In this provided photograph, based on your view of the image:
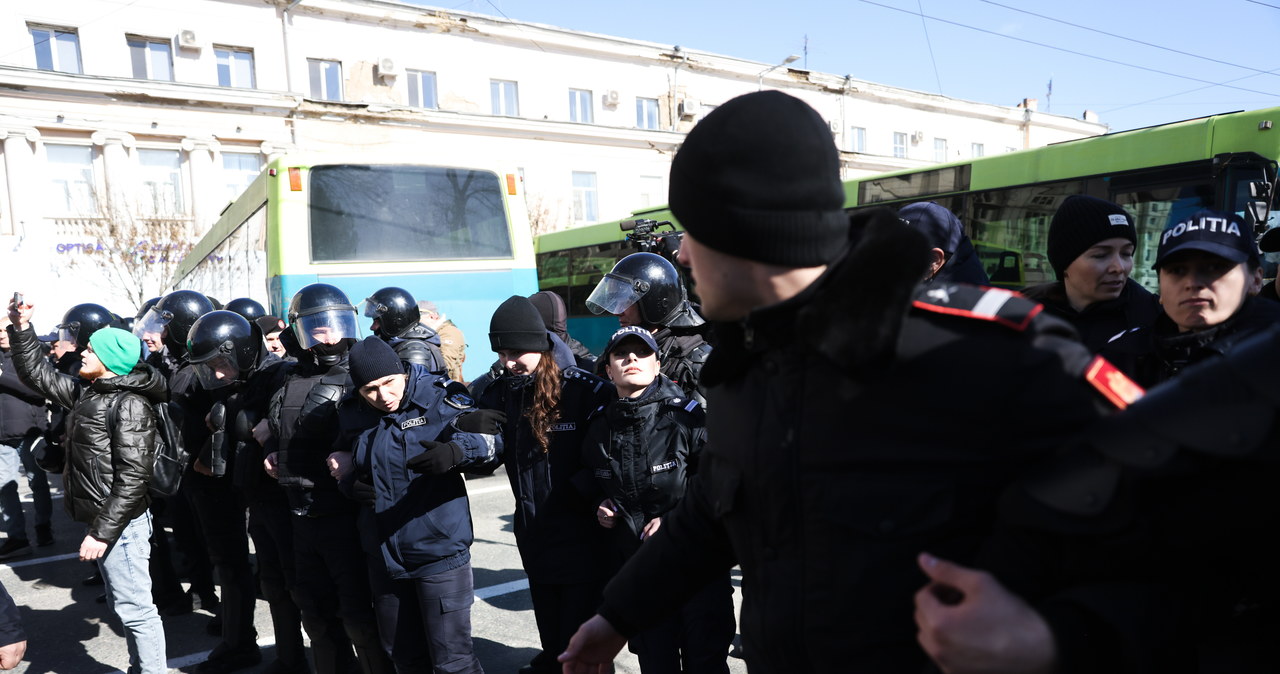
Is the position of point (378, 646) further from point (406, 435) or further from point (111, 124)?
point (111, 124)

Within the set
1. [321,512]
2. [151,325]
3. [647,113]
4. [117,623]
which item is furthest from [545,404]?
[647,113]

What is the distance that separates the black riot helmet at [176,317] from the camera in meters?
6.53

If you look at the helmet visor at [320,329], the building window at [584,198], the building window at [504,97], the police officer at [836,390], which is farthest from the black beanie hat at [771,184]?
the building window at [504,97]

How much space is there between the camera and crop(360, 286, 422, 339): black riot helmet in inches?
225

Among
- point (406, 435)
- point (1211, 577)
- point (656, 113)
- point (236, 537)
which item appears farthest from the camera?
point (656, 113)

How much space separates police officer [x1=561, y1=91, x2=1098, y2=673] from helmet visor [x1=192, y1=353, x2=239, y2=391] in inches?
172

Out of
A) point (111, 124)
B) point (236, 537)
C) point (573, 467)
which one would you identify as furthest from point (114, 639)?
point (111, 124)

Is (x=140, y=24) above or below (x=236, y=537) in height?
above

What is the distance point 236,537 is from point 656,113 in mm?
30758

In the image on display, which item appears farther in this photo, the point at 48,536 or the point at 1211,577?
the point at 48,536

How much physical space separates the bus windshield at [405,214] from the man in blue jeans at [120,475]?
4.29 metres

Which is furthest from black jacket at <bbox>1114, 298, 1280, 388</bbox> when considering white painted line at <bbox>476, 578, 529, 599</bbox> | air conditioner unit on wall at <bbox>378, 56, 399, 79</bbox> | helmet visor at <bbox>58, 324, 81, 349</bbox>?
air conditioner unit on wall at <bbox>378, 56, 399, 79</bbox>

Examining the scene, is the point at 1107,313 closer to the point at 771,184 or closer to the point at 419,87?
the point at 771,184

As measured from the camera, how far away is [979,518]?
1.14m
